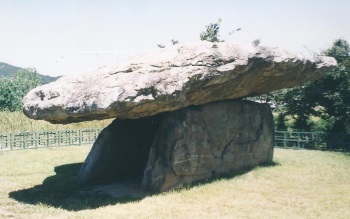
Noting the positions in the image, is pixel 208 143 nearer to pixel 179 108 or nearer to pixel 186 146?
pixel 186 146

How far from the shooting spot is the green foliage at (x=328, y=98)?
18.3 meters

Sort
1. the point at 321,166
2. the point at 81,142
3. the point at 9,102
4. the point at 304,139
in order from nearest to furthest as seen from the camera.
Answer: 1. the point at 321,166
2. the point at 304,139
3. the point at 81,142
4. the point at 9,102

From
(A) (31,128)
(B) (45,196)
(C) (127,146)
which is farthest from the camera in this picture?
(A) (31,128)

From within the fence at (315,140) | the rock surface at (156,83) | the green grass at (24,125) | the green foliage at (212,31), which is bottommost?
→ the fence at (315,140)

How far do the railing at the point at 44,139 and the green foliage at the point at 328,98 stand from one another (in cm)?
1157

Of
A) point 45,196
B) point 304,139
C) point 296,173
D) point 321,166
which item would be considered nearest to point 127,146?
point 45,196

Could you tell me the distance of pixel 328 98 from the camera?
741 inches

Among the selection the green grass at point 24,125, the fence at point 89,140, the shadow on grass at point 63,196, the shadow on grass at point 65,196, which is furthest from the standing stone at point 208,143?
the green grass at point 24,125

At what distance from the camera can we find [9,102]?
42.8 meters

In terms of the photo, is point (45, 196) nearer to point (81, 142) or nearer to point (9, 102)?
point (81, 142)

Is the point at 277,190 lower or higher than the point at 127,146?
lower

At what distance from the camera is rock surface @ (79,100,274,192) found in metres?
10.3

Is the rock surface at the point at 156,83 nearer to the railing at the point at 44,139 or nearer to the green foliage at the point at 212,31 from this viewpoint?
the railing at the point at 44,139

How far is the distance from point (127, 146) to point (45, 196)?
3255 millimetres
